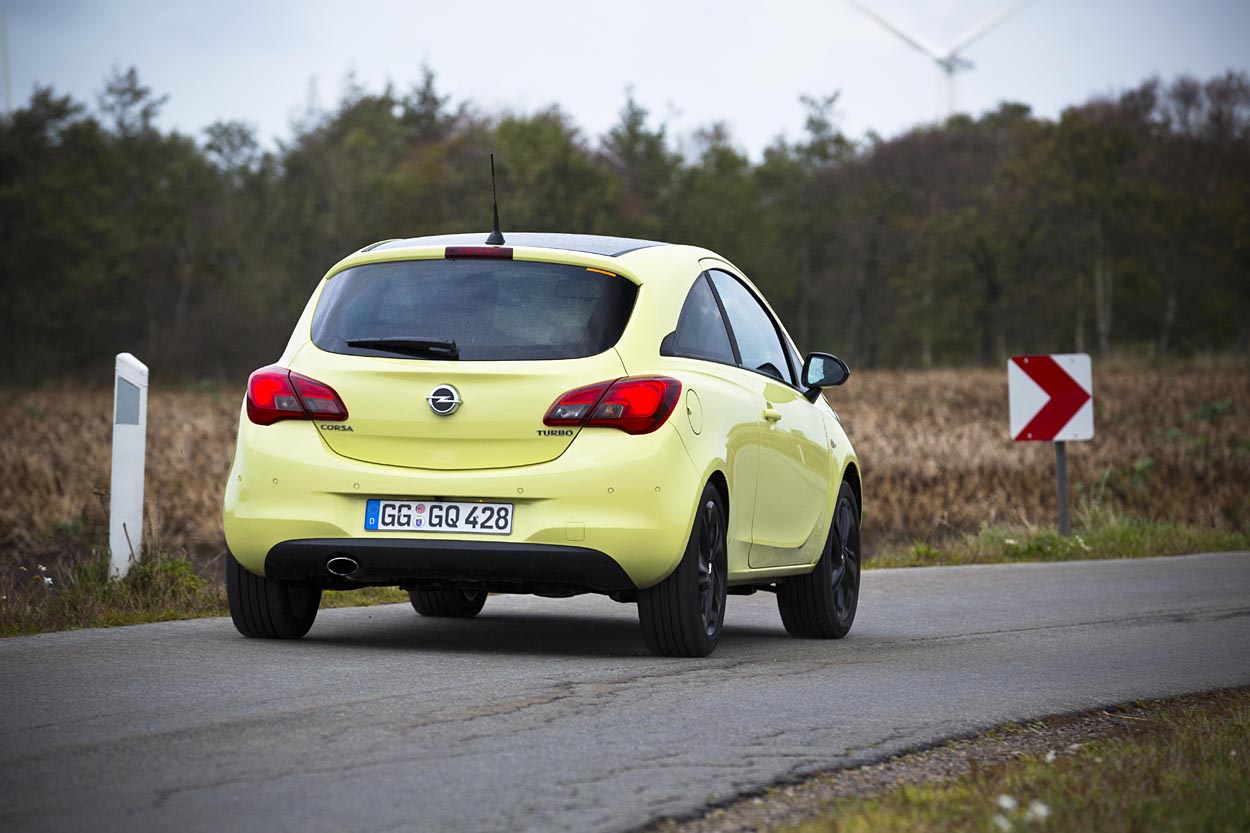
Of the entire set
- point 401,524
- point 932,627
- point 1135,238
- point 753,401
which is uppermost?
point 1135,238

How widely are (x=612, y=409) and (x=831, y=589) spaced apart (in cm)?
254

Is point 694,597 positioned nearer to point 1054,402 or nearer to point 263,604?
point 263,604

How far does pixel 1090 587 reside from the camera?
12.8 meters

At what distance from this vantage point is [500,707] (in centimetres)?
612

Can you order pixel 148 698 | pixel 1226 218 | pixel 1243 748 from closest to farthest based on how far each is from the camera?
pixel 1243 748
pixel 148 698
pixel 1226 218

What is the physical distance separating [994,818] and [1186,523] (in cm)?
1618

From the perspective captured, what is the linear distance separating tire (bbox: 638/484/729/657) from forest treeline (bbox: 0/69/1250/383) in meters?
61.0

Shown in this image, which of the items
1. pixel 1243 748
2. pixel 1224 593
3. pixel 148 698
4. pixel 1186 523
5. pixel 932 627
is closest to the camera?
pixel 1243 748

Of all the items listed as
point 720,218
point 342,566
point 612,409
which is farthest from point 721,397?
point 720,218

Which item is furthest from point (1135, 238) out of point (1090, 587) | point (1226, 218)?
point (1090, 587)

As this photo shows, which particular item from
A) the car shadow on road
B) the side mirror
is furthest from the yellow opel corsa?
the side mirror

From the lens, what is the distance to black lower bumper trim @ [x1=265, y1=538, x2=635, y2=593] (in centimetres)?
724

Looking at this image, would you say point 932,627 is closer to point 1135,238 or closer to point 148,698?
point 148,698

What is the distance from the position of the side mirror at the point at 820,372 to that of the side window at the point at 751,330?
0.32 ft
